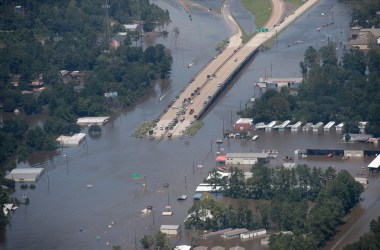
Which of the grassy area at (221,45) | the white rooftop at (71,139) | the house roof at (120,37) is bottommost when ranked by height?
the white rooftop at (71,139)

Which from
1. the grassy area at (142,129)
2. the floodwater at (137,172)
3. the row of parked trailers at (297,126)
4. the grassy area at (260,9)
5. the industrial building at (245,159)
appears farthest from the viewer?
Answer: the grassy area at (260,9)

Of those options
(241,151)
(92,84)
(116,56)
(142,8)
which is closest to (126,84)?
(92,84)

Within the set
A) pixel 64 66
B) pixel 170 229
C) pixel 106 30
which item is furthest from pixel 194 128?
pixel 106 30

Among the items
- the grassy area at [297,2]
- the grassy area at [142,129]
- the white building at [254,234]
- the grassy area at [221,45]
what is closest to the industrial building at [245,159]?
the grassy area at [142,129]

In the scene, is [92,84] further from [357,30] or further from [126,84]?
[357,30]

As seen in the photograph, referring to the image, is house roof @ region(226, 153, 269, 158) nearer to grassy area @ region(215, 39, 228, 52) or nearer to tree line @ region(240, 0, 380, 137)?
tree line @ region(240, 0, 380, 137)

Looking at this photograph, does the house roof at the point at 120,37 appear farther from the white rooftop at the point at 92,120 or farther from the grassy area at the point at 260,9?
the white rooftop at the point at 92,120
